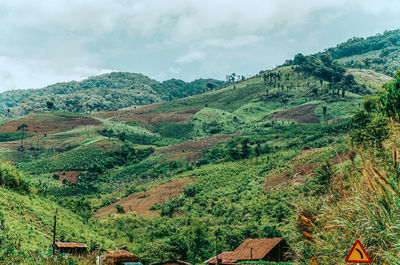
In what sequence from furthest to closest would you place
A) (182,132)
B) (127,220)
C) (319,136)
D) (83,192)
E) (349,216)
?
(182,132) < (319,136) < (83,192) < (127,220) < (349,216)

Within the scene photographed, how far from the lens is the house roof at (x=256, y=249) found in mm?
38781

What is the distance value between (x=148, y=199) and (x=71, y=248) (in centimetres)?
5545

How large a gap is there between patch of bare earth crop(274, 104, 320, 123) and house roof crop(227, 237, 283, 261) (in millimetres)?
102948

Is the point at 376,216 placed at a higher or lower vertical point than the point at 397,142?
lower

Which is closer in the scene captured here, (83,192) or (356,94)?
(83,192)

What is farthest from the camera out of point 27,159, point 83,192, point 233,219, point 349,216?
point 27,159

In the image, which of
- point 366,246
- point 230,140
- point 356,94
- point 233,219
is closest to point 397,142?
point 366,246

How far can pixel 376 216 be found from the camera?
33.4 feet

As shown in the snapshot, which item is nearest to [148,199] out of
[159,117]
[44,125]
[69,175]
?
[69,175]

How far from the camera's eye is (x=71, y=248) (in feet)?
97.3

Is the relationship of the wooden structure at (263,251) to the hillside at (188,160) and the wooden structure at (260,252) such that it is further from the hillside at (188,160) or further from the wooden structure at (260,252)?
the hillside at (188,160)

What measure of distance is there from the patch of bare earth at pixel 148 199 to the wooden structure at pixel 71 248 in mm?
44437

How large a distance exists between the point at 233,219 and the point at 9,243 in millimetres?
43779

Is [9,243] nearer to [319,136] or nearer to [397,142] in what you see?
[397,142]
